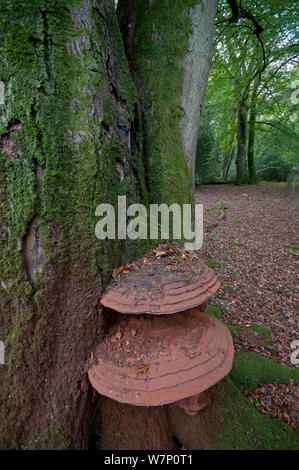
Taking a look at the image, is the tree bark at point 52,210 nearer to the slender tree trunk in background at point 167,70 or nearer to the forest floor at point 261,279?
the slender tree trunk in background at point 167,70

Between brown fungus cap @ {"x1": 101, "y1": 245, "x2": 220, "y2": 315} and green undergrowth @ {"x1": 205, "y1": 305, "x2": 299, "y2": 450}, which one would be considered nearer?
brown fungus cap @ {"x1": 101, "y1": 245, "x2": 220, "y2": 315}

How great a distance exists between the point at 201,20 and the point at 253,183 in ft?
51.4

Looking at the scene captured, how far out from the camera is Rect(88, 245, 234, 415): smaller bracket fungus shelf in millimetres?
1117

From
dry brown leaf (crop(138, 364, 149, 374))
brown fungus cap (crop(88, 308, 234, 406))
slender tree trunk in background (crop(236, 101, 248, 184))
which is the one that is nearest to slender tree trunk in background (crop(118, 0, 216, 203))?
brown fungus cap (crop(88, 308, 234, 406))

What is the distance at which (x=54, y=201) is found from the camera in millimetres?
1290

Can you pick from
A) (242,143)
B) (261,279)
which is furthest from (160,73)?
(242,143)

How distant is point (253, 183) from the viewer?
15594mm

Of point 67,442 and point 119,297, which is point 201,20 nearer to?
point 119,297

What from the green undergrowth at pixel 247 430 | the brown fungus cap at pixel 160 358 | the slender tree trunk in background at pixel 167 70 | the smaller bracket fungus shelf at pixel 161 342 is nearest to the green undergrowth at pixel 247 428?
the green undergrowth at pixel 247 430

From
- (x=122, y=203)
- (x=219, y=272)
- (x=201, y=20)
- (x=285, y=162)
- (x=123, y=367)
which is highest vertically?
(x=285, y=162)

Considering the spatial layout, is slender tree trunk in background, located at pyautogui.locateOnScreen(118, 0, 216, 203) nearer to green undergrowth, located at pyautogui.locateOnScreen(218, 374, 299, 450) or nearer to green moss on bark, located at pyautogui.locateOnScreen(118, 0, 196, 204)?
green moss on bark, located at pyautogui.locateOnScreen(118, 0, 196, 204)

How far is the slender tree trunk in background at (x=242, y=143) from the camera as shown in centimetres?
1422

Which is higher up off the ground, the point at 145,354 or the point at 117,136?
the point at 117,136

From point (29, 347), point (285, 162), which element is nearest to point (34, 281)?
point (29, 347)
